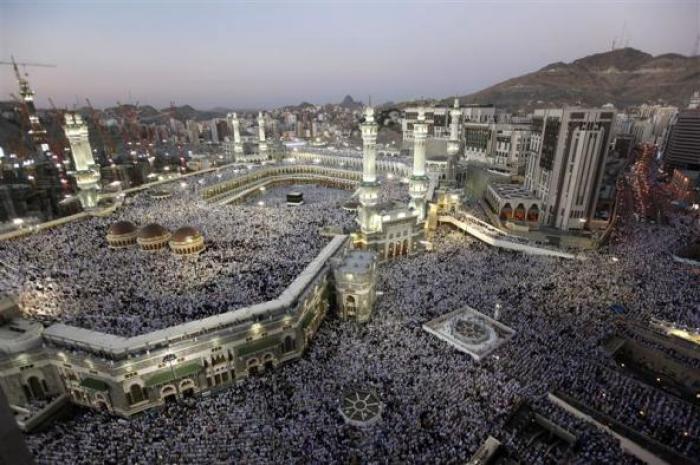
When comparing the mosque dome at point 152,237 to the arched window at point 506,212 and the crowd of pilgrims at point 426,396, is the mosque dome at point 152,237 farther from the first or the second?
the arched window at point 506,212

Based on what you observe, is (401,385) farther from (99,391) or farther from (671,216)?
(671,216)

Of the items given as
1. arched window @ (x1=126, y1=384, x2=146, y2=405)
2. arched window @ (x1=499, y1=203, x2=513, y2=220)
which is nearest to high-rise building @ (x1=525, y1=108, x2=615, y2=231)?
arched window @ (x1=499, y1=203, x2=513, y2=220)

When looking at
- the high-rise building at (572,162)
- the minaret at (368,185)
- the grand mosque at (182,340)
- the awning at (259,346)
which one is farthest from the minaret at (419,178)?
the awning at (259,346)

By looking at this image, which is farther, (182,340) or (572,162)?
(572,162)

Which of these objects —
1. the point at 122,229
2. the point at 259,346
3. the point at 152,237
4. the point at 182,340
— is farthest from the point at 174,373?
the point at 122,229

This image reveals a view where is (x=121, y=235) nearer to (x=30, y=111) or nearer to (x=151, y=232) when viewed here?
(x=151, y=232)

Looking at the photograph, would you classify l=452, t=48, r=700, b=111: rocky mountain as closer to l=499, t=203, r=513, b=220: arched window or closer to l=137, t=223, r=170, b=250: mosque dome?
l=499, t=203, r=513, b=220: arched window
